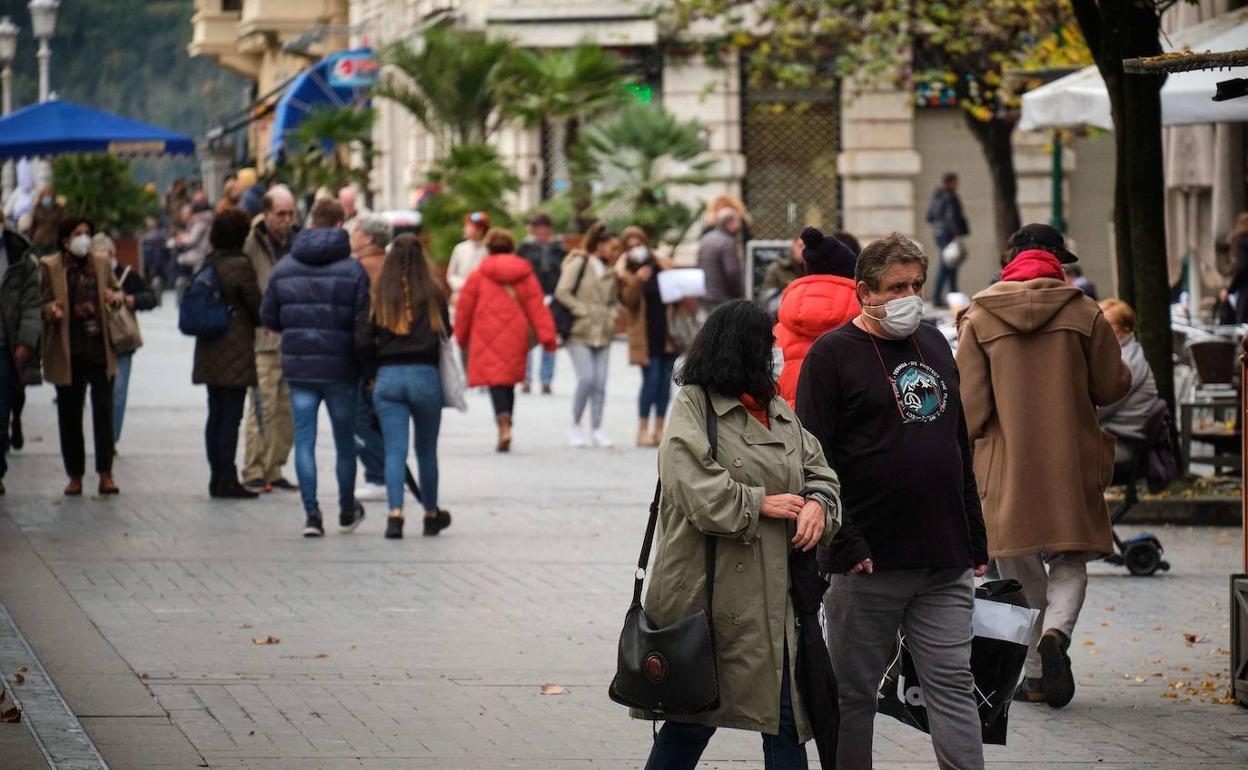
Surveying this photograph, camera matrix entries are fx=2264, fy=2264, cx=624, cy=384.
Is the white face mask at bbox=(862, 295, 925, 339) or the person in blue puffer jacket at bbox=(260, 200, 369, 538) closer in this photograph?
the white face mask at bbox=(862, 295, 925, 339)

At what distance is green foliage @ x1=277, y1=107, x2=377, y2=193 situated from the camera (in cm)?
3959

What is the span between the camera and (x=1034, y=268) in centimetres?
827

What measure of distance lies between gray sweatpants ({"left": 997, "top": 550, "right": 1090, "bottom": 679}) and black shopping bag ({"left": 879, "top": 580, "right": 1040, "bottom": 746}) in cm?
156

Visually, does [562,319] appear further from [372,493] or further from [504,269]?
[372,493]

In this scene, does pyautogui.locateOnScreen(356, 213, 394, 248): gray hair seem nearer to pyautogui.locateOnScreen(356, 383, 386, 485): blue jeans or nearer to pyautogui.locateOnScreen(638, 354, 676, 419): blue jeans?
pyautogui.locateOnScreen(356, 383, 386, 485): blue jeans

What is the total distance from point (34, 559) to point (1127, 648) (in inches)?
221

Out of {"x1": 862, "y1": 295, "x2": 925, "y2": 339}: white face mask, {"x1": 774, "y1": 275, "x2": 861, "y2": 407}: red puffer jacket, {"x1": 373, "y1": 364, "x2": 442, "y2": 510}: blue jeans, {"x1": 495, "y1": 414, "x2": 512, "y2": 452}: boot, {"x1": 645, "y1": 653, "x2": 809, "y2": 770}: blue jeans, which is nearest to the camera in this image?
{"x1": 645, "y1": 653, "x2": 809, "y2": 770}: blue jeans

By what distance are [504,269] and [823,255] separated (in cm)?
901

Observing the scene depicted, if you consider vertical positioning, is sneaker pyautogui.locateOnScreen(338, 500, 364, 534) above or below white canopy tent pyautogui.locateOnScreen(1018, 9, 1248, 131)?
below

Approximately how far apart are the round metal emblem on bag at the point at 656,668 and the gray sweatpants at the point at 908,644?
0.83m

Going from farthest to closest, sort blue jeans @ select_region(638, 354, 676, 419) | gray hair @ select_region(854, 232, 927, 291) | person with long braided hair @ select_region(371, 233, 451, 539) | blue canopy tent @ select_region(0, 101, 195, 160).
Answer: blue canopy tent @ select_region(0, 101, 195, 160), blue jeans @ select_region(638, 354, 676, 419), person with long braided hair @ select_region(371, 233, 451, 539), gray hair @ select_region(854, 232, 927, 291)

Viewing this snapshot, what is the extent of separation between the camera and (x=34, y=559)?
11.8 m

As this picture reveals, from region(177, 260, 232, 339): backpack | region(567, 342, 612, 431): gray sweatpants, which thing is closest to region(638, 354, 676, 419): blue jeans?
region(567, 342, 612, 431): gray sweatpants

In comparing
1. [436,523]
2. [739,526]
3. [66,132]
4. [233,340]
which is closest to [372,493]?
[233,340]
